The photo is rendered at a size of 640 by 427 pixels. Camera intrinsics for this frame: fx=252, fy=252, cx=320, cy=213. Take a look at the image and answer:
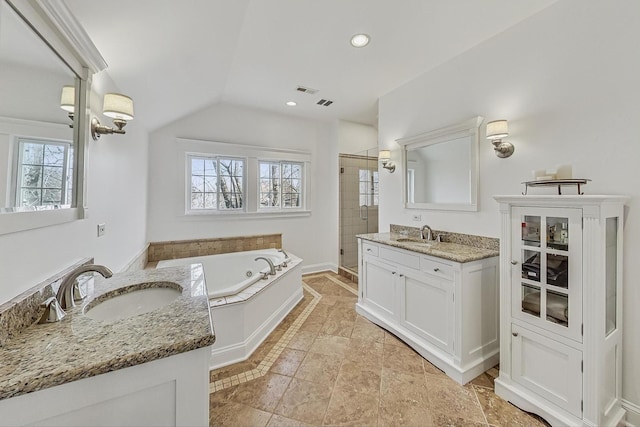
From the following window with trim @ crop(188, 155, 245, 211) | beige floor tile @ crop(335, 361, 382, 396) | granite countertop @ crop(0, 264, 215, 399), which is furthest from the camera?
window with trim @ crop(188, 155, 245, 211)

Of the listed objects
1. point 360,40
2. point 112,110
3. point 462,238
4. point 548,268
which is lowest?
point 548,268

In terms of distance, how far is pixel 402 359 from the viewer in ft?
6.91

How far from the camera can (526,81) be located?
1972 millimetres

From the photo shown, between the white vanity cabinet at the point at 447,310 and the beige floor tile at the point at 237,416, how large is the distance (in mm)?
1369

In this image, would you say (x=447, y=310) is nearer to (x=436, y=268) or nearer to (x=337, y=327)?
(x=436, y=268)

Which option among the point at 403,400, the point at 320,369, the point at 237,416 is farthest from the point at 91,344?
the point at 403,400

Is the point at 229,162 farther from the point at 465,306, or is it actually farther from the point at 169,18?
the point at 465,306

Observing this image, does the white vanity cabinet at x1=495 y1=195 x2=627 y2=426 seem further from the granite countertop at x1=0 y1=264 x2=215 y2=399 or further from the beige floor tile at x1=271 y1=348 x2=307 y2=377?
the granite countertop at x1=0 y1=264 x2=215 y2=399

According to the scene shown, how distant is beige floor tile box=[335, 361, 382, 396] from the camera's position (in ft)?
5.79

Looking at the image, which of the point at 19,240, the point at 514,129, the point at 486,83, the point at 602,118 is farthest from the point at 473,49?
the point at 19,240

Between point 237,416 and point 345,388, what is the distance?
0.72 m

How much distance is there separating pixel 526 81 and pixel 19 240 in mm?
3131

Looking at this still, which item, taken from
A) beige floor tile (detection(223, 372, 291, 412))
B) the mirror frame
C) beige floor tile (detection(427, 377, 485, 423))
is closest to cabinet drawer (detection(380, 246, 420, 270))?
beige floor tile (detection(427, 377, 485, 423))

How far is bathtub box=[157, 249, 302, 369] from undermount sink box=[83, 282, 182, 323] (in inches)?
8.7
